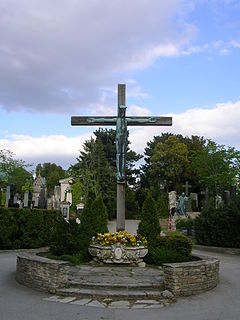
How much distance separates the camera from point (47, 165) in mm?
93312

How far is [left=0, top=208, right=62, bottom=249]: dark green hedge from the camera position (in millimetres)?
13987

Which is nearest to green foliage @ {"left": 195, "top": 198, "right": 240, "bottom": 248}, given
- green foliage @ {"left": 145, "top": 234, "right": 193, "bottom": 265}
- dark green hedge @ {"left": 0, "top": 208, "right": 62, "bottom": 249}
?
green foliage @ {"left": 145, "top": 234, "right": 193, "bottom": 265}

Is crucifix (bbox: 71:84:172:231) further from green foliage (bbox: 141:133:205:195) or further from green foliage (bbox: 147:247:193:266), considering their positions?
green foliage (bbox: 141:133:205:195)

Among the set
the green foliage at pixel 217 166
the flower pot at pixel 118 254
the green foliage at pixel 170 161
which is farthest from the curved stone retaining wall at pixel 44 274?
the green foliage at pixel 170 161

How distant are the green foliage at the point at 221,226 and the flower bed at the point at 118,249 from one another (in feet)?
25.3

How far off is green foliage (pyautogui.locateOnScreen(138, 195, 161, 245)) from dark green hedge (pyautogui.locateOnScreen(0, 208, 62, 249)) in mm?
4408

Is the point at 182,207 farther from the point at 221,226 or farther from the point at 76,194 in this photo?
the point at 76,194

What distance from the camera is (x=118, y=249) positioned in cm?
927

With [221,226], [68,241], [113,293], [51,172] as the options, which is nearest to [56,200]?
[221,226]

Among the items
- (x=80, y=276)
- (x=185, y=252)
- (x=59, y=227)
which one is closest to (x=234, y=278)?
(x=185, y=252)

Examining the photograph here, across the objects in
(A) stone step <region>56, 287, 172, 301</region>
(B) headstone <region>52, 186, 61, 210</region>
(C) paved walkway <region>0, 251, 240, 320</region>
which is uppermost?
(B) headstone <region>52, 186, 61, 210</region>

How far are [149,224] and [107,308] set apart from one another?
17.6ft

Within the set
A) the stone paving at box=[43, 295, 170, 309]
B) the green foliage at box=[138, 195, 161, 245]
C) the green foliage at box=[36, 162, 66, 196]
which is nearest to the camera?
the stone paving at box=[43, 295, 170, 309]

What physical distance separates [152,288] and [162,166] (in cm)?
Result: 4509
